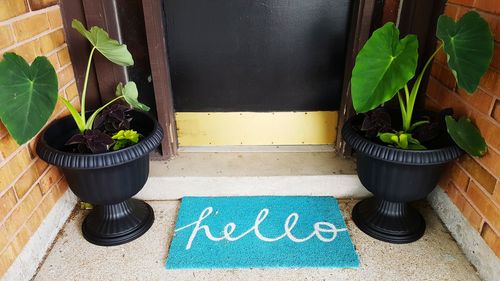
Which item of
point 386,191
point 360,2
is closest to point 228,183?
point 386,191

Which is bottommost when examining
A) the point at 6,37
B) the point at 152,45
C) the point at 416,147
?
the point at 416,147

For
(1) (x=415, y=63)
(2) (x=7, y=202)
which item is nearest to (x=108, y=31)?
(2) (x=7, y=202)

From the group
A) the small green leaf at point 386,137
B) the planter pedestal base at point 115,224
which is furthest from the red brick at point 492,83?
the planter pedestal base at point 115,224

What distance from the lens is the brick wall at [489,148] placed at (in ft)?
4.25

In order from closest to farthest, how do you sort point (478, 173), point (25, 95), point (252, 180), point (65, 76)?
point (25, 95) → point (478, 173) → point (65, 76) → point (252, 180)

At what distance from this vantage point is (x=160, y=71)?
5.60 feet

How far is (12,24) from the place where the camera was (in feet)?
4.16

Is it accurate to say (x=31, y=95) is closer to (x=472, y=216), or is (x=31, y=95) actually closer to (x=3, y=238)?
(x=3, y=238)

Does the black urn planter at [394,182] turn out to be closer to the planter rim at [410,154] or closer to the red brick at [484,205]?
the planter rim at [410,154]

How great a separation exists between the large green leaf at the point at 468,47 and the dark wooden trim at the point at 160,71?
111cm

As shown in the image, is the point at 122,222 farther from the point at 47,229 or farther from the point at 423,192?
the point at 423,192

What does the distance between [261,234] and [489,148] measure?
0.92m

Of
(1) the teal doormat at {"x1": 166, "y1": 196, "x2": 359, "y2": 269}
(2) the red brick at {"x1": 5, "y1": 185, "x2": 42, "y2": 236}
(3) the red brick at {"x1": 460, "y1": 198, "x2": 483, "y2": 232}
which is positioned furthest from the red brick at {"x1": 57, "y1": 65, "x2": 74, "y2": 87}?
(3) the red brick at {"x1": 460, "y1": 198, "x2": 483, "y2": 232}

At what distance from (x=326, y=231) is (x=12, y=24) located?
142 centimetres
